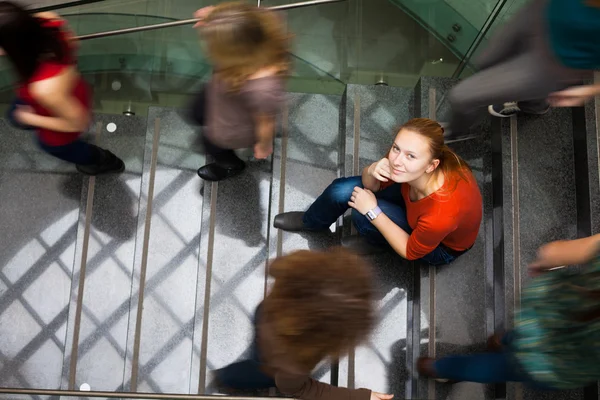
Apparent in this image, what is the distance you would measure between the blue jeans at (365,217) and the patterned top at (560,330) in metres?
0.83

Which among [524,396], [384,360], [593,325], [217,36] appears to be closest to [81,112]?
[217,36]

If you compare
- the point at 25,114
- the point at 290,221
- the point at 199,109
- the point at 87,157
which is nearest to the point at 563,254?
the point at 290,221

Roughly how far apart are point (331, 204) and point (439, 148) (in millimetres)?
746

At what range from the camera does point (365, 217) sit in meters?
2.92

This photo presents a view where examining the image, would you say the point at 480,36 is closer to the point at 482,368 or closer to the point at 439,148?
the point at 439,148

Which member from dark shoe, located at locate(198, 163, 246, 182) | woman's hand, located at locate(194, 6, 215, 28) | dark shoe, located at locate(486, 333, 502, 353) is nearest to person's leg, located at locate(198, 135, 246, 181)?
dark shoe, located at locate(198, 163, 246, 182)

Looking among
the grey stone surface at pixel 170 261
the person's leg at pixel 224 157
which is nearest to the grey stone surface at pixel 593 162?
the person's leg at pixel 224 157

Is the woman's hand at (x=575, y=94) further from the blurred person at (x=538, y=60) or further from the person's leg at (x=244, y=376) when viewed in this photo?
the person's leg at (x=244, y=376)

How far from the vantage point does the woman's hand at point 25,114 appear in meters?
2.65

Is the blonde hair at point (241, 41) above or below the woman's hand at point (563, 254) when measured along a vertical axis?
above

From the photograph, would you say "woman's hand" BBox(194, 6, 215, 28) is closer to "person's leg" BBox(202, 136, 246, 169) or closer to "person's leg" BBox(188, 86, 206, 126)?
"person's leg" BBox(188, 86, 206, 126)

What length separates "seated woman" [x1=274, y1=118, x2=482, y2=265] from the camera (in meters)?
2.43

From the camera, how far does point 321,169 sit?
138 inches

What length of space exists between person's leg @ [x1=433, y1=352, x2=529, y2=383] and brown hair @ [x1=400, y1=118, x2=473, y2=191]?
738mm
